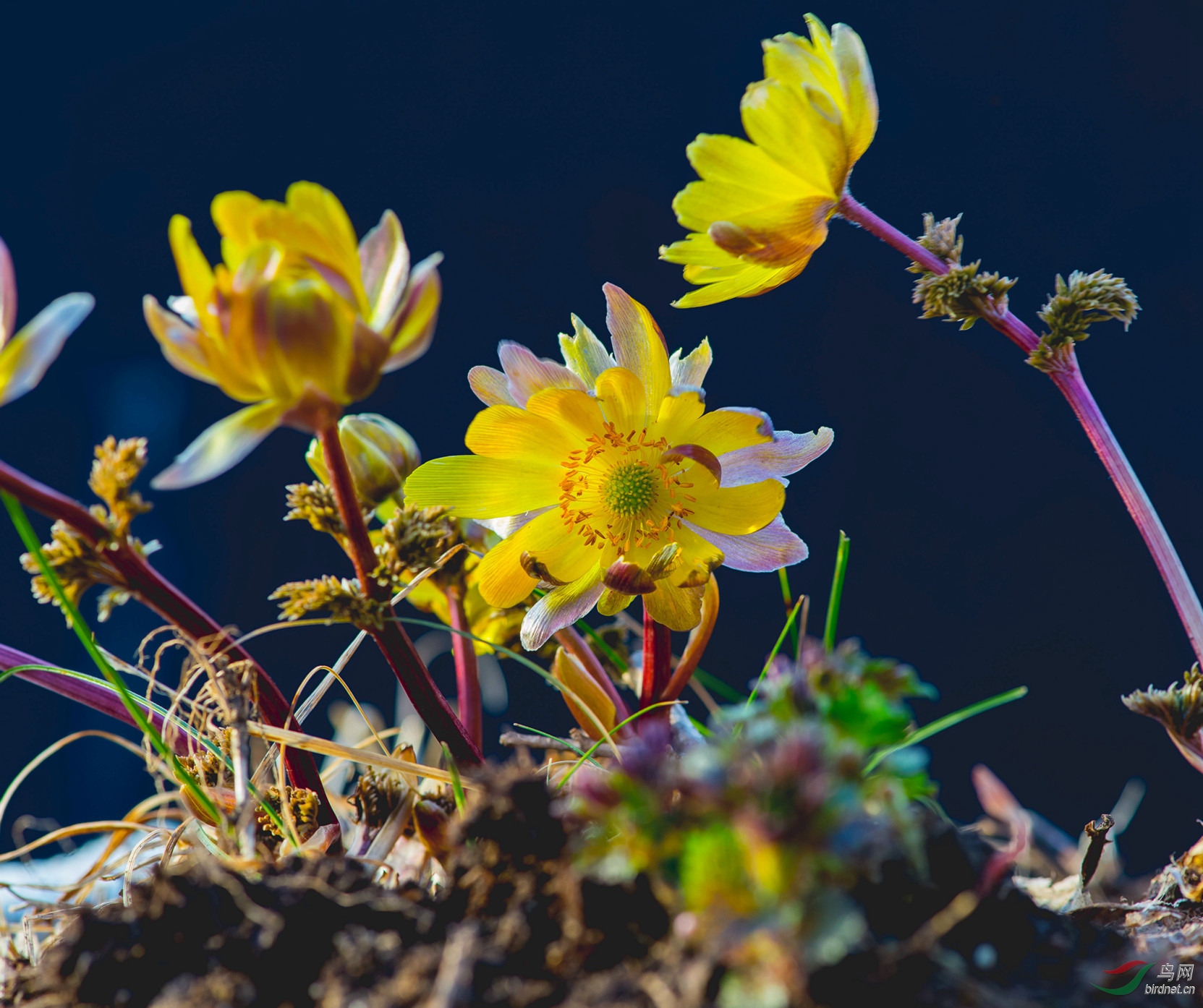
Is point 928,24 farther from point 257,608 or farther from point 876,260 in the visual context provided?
point 257,608

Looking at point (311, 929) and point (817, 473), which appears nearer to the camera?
point (311, 929)

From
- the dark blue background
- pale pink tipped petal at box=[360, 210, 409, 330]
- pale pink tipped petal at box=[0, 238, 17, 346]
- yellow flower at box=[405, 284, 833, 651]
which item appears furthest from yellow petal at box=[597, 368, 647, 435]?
the dark blue background

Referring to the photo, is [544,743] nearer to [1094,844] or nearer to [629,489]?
[629,489]

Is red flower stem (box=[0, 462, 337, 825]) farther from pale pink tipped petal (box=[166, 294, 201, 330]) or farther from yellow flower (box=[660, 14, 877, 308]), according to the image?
yellow flower (box=[660, 14, 877, 308])

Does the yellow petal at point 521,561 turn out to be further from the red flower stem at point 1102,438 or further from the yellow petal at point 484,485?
the red flower stem at point 1102,438

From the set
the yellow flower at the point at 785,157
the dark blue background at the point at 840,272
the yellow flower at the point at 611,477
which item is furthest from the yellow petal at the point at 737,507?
the dark blue background at the point at 840,272

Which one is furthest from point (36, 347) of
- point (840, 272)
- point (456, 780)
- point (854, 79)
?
point (840, 272)

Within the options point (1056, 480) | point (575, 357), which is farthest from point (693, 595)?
point (1056, 480)
